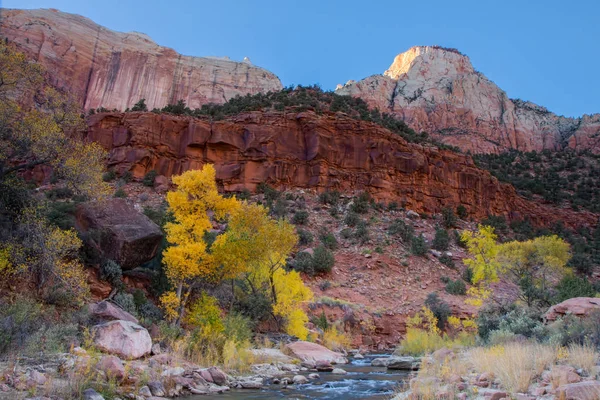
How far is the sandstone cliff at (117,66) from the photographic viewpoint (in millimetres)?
65938

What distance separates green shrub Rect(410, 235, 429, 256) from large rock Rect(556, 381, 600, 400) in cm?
2855

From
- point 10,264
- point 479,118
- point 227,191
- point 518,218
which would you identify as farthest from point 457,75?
point 10,264

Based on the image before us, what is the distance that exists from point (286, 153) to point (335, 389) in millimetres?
34804

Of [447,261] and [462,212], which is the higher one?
[462,212]

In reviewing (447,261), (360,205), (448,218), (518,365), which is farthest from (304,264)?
(518,365)

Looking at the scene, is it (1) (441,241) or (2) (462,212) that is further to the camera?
(2) (462,212)

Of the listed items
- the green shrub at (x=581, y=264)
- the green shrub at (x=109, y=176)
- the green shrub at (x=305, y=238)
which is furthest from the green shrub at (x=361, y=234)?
the green shrub at (x=109, y=176)

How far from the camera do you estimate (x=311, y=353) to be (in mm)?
16156

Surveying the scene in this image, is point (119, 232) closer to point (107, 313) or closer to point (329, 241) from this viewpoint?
point (107, 313)

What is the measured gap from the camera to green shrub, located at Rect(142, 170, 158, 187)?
40781 mm

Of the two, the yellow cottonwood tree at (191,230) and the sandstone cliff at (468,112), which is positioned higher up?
the sandstone cliff at (468,112)

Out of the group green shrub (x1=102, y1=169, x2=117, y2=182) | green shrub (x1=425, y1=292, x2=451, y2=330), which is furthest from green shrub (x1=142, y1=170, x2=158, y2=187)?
green shrub (x1=425, y1=292, x2=451, y2=330)

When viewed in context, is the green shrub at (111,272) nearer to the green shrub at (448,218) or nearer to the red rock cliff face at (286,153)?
the red rock cliff face at (286,153)

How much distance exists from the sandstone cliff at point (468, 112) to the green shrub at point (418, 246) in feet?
151
